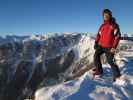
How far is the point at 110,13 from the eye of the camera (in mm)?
14273

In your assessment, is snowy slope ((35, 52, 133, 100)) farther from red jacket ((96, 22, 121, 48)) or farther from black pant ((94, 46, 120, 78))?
red jacket ((96, 22, 121, 48))

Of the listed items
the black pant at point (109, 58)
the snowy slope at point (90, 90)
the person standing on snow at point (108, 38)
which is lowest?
the snowy slope at point (90, 90)

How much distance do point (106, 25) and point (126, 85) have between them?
3.20m

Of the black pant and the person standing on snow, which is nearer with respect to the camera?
the person standing on snow

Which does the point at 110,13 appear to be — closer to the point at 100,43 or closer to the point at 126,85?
the point at 100,43

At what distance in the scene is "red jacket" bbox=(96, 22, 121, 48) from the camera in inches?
553

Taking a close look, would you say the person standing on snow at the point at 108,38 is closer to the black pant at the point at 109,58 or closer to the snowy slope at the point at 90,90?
the black pant at the point at 109,58

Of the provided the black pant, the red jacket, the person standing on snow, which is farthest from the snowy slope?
the red jacket

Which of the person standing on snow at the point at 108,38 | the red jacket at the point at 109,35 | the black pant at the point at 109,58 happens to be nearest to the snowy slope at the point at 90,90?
the black pant at the point at 109,58

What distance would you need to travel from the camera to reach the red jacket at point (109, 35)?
553 inches

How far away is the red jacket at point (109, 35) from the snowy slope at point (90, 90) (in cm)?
186

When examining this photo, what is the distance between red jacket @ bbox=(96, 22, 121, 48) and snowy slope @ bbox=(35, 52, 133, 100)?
1.86 meters

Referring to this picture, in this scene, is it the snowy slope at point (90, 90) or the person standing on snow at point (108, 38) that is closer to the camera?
the snowy slope at point (90, 90)

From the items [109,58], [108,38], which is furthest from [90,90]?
[108,38]
